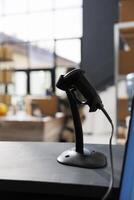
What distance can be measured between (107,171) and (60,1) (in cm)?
90

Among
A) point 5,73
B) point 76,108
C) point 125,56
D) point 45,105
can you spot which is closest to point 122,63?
point 125,56

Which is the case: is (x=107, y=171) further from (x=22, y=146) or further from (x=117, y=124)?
(x=117, y=124)

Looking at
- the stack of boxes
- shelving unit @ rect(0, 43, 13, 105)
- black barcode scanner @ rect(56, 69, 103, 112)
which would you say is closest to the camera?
black barcode scanner @ rect(56, 69, 103, 112)

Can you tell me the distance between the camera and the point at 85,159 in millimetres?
581

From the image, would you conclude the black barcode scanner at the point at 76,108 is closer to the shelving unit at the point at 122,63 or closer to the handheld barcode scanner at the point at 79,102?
the handheld barcode scanner at the point at 79,102

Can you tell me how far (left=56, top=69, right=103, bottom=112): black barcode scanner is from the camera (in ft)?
1.84

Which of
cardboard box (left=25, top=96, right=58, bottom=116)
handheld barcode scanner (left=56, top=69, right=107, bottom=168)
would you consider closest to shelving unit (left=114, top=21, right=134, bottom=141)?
handheld barcode scanner (left=56, top=69, right=107, bottom=168)

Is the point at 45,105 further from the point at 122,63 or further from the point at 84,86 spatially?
the point at 84,86

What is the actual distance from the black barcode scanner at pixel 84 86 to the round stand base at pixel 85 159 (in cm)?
11

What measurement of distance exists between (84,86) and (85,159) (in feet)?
0.54

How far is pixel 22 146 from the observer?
773 mm

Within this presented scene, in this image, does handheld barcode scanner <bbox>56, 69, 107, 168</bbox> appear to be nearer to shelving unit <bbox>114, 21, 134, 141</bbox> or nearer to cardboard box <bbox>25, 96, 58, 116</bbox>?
shelving unit <bbox>114, 21, 134, 141</bbox>

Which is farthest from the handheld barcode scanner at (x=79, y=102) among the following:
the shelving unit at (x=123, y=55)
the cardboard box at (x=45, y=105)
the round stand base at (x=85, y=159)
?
the cardboard box at (x=45, y=105)

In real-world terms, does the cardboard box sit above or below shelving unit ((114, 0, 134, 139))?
below
